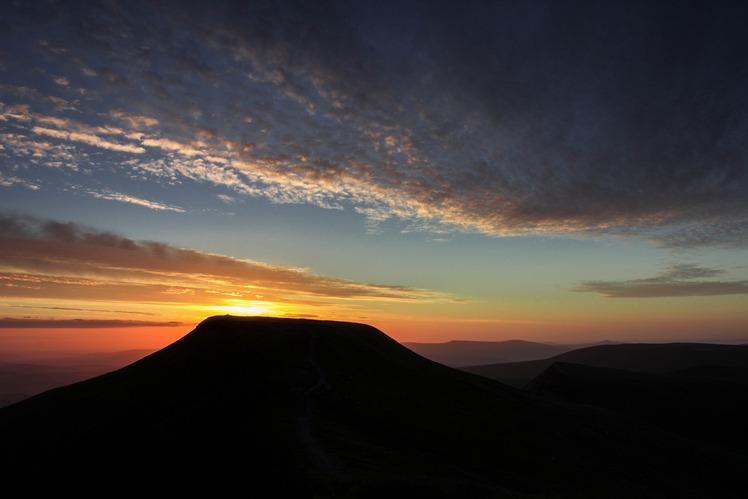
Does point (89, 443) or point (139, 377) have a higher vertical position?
point (139, 377)

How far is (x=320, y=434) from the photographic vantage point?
131ft

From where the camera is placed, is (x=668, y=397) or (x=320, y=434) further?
(x=668, y=397)

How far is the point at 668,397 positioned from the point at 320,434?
402 feet

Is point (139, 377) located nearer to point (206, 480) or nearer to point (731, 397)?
point (206, 480)

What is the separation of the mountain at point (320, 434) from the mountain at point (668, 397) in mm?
24064

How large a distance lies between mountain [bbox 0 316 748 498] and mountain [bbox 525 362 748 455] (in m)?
24.1

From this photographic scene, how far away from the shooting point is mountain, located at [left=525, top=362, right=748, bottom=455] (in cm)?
10569

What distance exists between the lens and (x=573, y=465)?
5619 centimetres

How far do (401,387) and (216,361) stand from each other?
31.8m

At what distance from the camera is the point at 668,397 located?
394 ft

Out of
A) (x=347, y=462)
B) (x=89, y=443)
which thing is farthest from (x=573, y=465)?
(x=89, y=443)

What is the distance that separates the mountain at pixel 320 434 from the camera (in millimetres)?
33844

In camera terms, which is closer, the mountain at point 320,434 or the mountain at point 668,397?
the mountain at point 320,434

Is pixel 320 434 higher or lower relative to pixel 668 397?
higher
